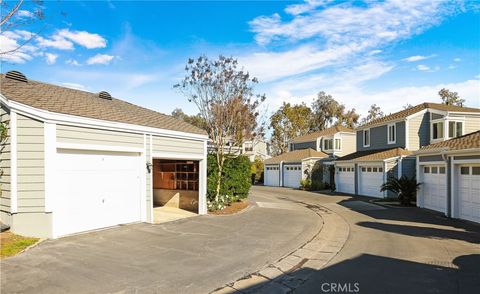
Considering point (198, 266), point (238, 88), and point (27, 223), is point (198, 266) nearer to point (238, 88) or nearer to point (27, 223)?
point (27, 223)

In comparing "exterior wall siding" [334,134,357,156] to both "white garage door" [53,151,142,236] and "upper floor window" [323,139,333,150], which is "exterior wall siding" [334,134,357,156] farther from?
"white garage door" [53,151,142,236]

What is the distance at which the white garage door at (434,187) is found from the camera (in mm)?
16087

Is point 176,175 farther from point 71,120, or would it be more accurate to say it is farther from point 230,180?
point 71,120

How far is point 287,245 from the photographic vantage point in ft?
31.6

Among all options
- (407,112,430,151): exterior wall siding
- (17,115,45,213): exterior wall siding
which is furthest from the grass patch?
(407,112,430,151): exterior wall siding

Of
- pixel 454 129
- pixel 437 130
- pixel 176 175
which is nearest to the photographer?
pixel 176 175

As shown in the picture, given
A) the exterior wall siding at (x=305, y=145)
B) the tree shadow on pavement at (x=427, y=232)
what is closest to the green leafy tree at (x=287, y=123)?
the exterior wall siding at (x=305, y=145)

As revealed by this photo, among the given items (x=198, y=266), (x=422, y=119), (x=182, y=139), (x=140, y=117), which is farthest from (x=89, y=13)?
(x=422, y=119)

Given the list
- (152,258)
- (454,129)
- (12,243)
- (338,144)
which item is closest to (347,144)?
(338,144)

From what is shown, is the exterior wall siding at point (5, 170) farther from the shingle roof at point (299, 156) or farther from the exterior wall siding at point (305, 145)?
the exterior wall siding at point (305, 145)

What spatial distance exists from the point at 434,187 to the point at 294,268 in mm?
12822

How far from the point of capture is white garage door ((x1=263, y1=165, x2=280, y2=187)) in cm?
3881

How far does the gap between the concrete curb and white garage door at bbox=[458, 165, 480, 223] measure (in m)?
5.91

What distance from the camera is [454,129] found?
22438 mm
